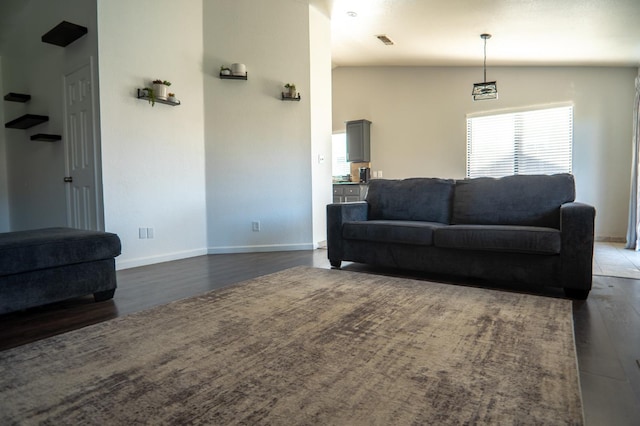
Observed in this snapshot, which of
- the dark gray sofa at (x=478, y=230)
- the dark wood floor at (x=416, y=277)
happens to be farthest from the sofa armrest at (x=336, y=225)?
the dark wood floor at (x=416, y=277)

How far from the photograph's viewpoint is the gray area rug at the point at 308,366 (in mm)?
1062

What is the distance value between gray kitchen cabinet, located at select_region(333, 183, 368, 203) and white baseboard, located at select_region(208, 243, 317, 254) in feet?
7.02

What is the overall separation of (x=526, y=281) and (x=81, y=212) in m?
4.31

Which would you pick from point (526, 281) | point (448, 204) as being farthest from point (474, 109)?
point (526, 281)

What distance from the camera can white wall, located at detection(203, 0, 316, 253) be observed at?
4.73m

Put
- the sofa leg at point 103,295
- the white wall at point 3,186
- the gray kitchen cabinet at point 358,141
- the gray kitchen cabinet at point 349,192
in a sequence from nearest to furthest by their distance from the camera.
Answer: the sofa leg at point 103,295, the white wall at point 3,186, the gray kitchen cabinet at point 349,192, the gray kitchen cabinet at point 358,141

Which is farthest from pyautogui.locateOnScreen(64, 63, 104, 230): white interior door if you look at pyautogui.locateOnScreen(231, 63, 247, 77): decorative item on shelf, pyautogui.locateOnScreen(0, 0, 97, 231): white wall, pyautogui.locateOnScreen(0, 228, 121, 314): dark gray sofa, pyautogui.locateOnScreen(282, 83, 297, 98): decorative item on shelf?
pyautogui.locateOnScreen(282, 83, 297, 98): decorative item on shelf

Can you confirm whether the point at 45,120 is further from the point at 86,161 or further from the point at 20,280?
the point at 20,280

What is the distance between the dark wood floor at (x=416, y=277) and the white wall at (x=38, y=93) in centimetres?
189

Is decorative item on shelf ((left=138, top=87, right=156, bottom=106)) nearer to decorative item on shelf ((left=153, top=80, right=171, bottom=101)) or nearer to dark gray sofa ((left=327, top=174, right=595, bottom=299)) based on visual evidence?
decorative item on shelf ((left=153, top=80, right=171, bottom=101))

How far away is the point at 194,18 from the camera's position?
4598mm

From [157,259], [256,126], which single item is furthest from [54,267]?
[256,126]

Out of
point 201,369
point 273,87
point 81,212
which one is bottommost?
point 201,369

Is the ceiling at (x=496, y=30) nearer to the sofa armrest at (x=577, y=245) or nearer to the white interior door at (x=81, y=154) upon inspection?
the sofa armrest at (x=577, y=245)
